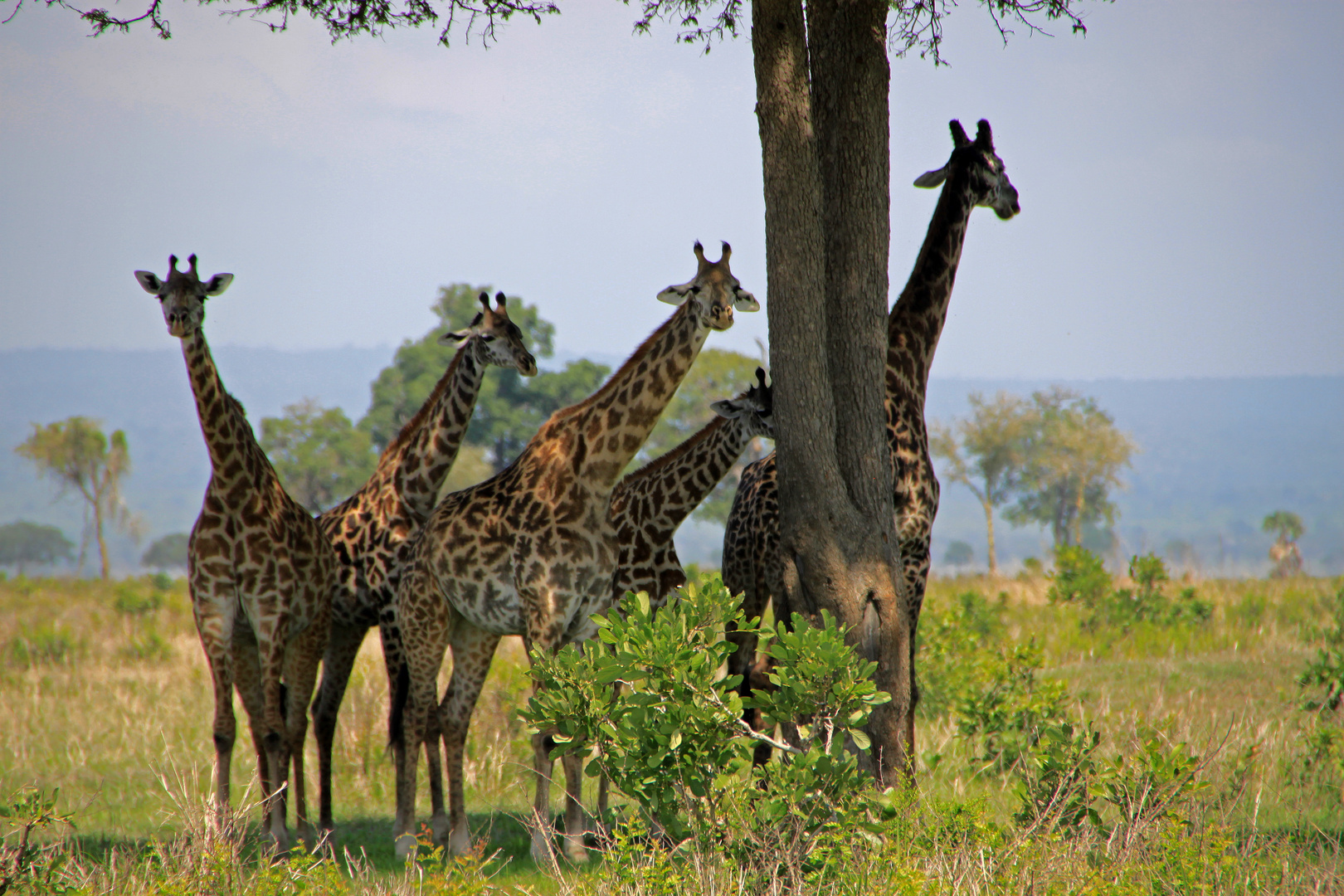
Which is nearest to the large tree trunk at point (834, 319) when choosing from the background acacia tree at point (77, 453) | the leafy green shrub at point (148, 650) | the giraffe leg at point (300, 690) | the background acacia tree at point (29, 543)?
the giraffe leg at point (300, 690)

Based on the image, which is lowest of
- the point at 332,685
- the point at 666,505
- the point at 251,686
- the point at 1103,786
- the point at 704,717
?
the point at 1103,786

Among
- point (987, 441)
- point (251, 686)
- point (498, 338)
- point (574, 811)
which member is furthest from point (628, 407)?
point (987, 441)

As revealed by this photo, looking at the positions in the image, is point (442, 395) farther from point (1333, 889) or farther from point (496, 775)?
point (1333, 889)

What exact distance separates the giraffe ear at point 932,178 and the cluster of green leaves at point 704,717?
356 centimetres

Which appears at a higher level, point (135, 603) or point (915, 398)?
point (915, 398)

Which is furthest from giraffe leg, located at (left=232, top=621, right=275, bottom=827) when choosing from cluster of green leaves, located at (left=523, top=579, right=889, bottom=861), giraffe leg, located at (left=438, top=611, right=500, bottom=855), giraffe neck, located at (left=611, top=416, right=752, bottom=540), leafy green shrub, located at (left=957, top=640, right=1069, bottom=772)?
leafy green shrub, located at (left=957, top=640, right=1069, bottom=772)

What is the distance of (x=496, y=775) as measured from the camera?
24.7 ft

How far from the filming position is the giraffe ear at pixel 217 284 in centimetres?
575

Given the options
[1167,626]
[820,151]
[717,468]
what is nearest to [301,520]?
[717,468]

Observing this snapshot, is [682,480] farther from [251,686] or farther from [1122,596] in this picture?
[1122,596]

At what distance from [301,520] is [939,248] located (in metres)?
4.05

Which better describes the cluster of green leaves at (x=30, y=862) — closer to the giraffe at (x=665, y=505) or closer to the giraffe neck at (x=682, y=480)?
the giraffe at (x=665, y=505)

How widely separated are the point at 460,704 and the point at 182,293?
2.73m

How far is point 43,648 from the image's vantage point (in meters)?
12.5
